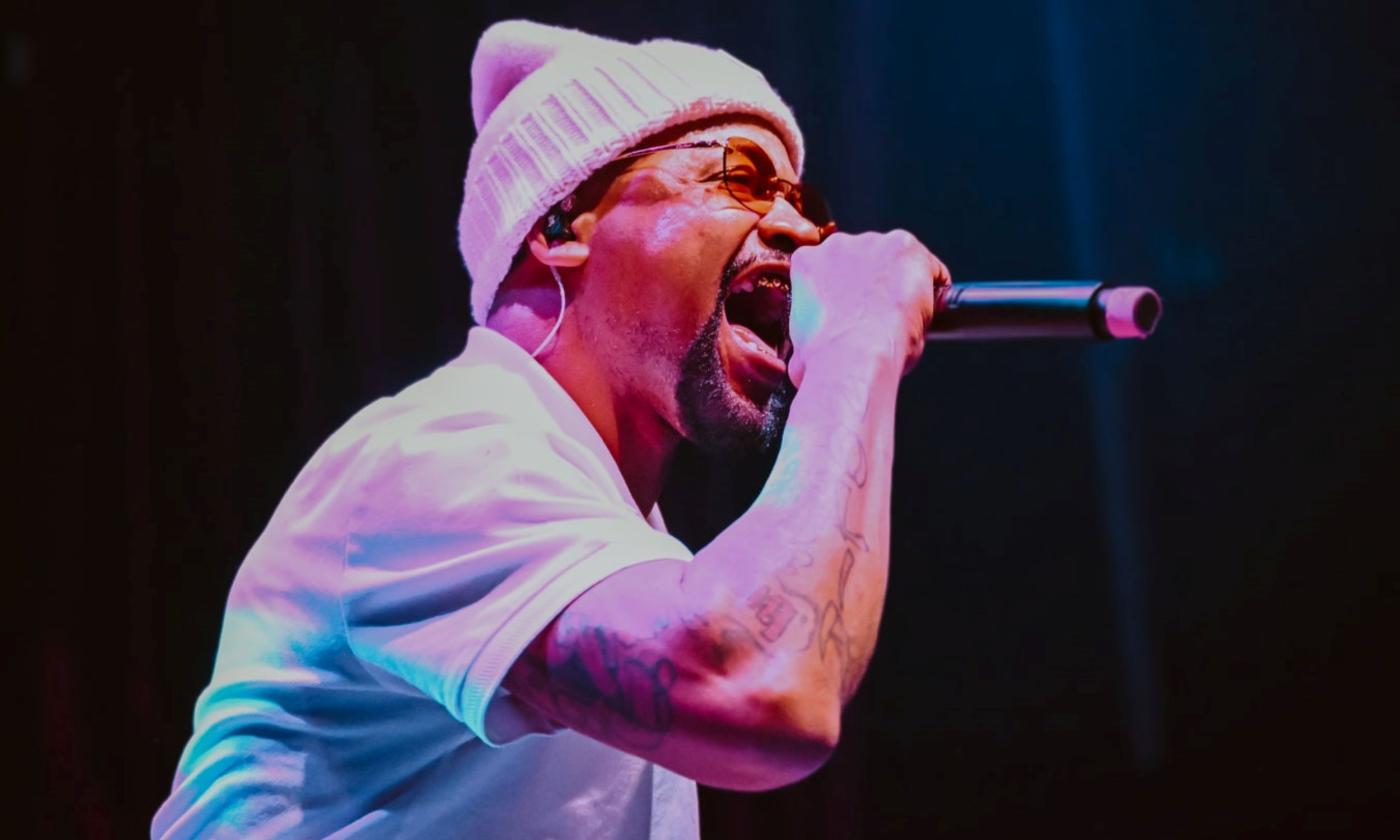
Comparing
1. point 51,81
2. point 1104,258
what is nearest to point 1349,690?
point 1104,258

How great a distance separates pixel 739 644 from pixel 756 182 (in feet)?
3.02

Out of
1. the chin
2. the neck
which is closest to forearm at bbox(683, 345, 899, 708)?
the chin

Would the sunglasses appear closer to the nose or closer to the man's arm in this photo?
the nose

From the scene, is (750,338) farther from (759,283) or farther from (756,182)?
(756,182)

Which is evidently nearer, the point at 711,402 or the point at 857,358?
the point at 857,358

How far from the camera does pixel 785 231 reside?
5.75 feet

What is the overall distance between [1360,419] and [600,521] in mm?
1822

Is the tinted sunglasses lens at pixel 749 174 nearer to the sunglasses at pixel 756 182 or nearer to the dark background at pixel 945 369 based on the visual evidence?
the sunglasses at pixel 756 182

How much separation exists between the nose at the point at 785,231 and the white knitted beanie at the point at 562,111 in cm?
21

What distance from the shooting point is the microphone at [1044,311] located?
132 cm

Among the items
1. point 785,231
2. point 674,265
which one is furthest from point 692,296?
point 785,231

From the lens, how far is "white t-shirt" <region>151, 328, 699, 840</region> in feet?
3.74

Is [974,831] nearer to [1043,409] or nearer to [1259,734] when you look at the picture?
[1259,734]

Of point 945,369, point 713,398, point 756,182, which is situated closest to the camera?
point 713,398
